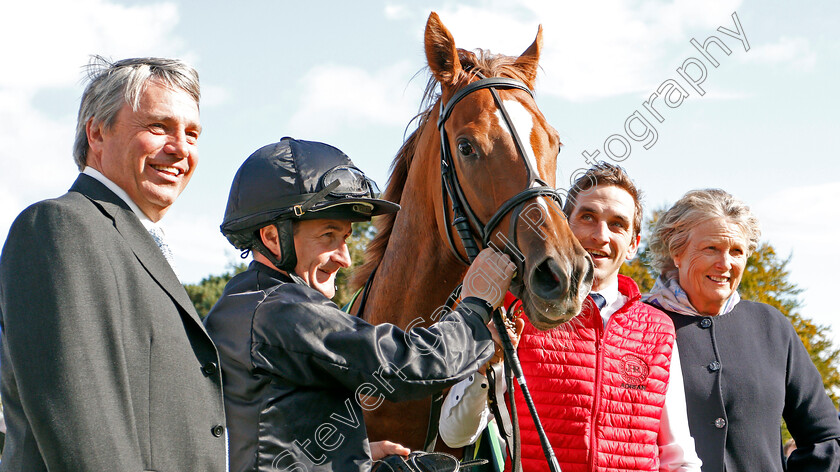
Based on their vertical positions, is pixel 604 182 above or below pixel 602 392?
above

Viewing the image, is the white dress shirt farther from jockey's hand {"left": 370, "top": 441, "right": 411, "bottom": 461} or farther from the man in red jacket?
jockey's hand {"left": 370, "top": 441, "right": 411, "bottom": 461}

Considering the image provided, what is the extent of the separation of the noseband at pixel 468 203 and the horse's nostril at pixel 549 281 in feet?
0.29

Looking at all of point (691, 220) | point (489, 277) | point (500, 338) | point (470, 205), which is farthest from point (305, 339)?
point (691, 220)

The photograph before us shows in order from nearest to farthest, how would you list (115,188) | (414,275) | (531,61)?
(115,188), (414,275), (531,61)

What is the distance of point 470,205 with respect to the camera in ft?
10.7

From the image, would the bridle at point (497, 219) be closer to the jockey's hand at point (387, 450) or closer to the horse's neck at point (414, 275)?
the horse's neck at point (414, 275)

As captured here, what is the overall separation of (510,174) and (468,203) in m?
0.24

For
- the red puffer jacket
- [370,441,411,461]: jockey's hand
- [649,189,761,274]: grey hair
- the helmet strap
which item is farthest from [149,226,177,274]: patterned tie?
[649,189,761,274]: grey hair

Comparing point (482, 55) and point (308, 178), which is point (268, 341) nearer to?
point (308, 178)

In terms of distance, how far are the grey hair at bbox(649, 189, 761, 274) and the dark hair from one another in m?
0.67

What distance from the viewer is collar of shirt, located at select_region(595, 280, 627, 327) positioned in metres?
3.47

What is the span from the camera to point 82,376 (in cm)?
181

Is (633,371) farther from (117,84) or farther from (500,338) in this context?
(117,84)

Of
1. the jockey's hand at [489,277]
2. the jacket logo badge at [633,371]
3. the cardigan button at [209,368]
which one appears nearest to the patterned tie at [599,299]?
the jacket logo badge at [633,371]
